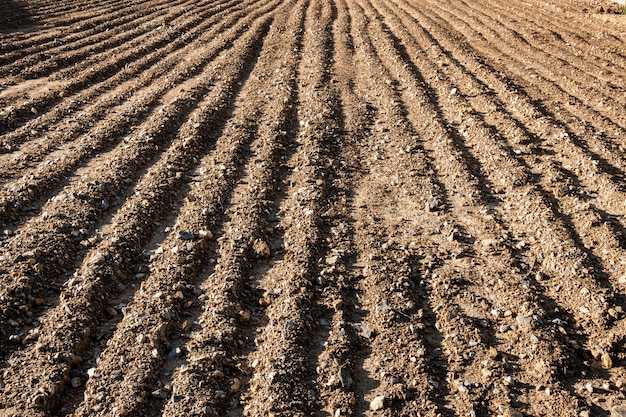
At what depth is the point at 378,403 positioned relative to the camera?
423 centimetres

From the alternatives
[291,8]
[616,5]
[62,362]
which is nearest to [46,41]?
[291,8]

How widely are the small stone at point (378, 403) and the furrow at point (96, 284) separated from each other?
1832mm

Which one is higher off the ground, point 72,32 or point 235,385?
point 72,32

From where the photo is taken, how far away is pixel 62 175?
7453 millimetres

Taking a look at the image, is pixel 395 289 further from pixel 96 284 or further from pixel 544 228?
pixel 96 284

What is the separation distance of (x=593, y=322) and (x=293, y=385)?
290 centimetres

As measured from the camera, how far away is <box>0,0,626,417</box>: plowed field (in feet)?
14.5

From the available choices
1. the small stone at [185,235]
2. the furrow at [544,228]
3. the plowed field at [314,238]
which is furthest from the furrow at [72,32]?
the furrow at [544,228]

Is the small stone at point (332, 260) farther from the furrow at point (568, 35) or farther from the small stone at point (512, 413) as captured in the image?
the furrow at point (568, 35)

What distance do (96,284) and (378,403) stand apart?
295cm

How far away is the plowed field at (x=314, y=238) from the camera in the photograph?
4410 mm

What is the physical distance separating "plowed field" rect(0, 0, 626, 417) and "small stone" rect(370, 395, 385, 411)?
28 mm

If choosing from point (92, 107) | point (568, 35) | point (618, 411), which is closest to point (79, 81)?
point (92, 107)

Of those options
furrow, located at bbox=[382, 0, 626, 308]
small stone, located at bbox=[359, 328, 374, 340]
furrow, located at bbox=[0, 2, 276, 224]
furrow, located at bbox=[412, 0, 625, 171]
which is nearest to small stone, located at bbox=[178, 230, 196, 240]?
furrow, located at bbox=[0, 2, 276, 224]
